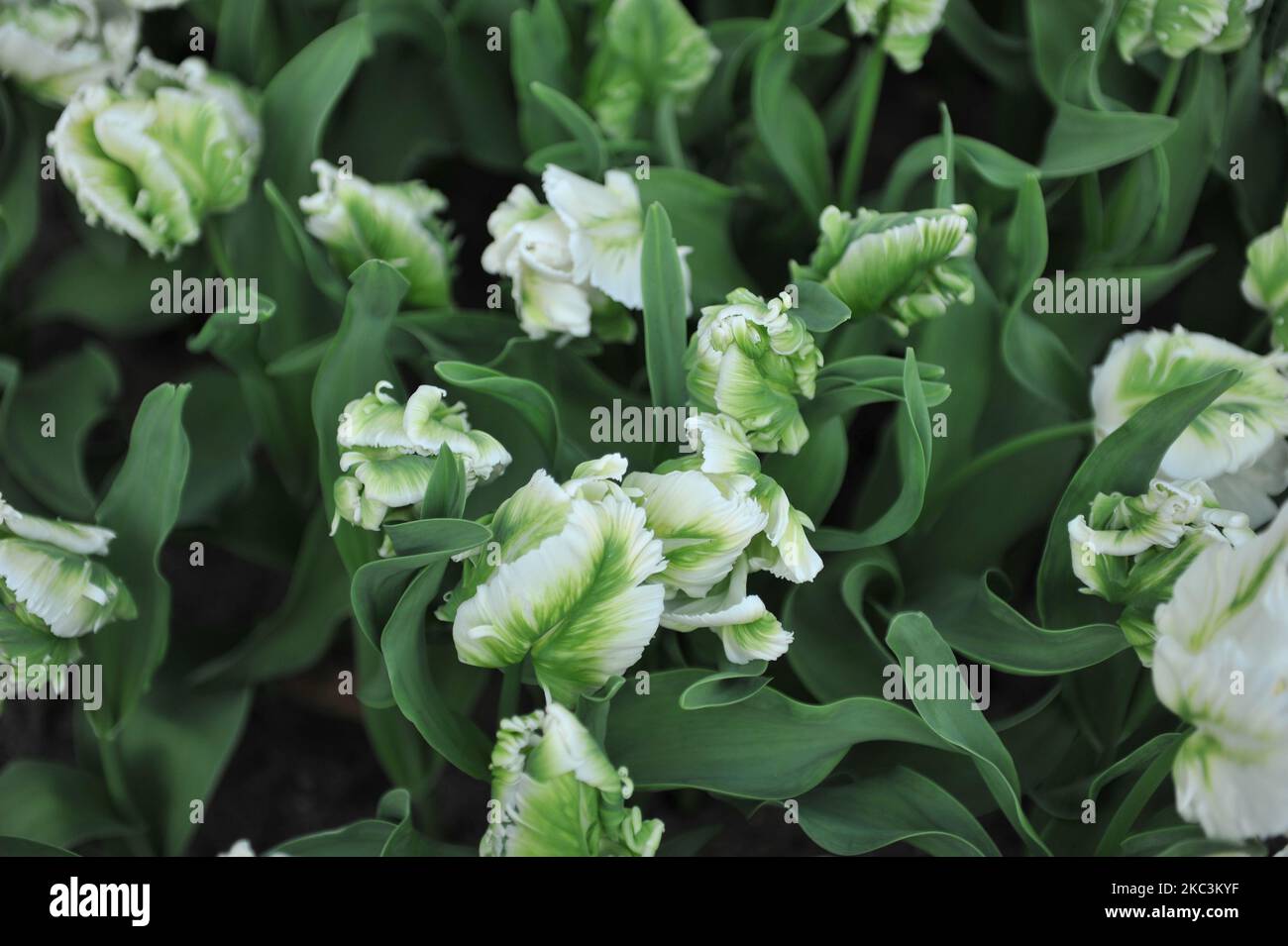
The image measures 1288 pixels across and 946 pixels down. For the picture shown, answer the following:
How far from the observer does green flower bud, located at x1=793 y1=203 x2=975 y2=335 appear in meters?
0.68

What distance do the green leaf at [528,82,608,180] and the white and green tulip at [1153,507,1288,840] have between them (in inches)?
17.9

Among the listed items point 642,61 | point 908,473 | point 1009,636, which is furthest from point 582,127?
point 1009,636

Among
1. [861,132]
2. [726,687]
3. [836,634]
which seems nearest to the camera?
[726,687]

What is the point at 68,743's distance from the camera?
0.97 meters

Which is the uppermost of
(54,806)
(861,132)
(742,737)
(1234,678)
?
(861,132)

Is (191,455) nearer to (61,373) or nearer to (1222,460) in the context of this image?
(61,373)

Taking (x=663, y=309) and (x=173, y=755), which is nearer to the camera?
(x=663, y=309)

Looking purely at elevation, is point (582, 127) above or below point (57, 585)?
above

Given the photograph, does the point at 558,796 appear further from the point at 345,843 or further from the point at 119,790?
the point at 119,790

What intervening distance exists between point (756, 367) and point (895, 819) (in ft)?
0.92

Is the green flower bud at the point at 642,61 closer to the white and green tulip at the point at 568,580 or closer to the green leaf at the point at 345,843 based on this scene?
the white and green tulip at the point at 568,580

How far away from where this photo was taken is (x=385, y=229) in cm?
77

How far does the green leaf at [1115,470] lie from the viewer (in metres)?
0.65

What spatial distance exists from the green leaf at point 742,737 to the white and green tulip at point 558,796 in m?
0.06
